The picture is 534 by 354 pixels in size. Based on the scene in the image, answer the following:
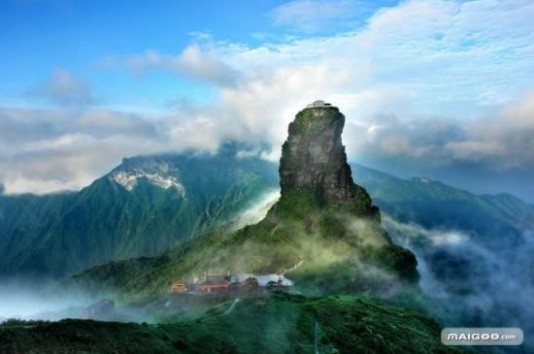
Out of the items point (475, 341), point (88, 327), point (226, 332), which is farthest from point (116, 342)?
point (475, 341)

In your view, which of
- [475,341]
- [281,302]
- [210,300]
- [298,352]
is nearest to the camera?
[298,352]

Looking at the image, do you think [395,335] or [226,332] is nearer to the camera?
[226,332]

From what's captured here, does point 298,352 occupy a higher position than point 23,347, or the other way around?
point 23,347

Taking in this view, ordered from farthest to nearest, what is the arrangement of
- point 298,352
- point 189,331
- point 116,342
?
1. point 298,352
2. point 189,331
3. point 116,342

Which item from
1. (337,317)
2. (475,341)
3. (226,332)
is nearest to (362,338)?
(337,317)

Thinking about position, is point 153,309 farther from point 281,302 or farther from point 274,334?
point 274,334

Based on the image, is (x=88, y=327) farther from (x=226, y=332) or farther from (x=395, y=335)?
(x=395, y=335)
